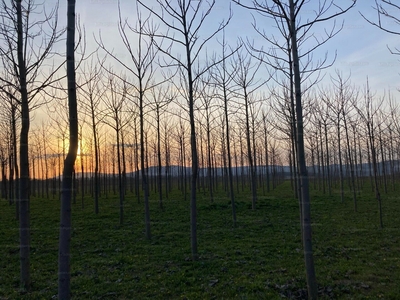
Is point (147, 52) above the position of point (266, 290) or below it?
above

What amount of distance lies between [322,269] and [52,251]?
232 inches

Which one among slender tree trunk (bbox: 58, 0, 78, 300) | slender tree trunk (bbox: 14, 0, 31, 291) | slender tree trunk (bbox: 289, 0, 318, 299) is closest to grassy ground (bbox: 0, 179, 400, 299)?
slender tree trunk (bbox: 289, 0, 318, 299)

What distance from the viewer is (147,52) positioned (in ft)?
26.9

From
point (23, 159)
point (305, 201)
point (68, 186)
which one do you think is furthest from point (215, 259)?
point (68, 186)

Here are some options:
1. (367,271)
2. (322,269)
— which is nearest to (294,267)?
(322,269)

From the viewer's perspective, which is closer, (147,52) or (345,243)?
(345,243)

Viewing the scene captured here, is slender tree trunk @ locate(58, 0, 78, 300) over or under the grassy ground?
over

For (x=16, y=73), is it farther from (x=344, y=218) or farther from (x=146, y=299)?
(x=344, y=218)

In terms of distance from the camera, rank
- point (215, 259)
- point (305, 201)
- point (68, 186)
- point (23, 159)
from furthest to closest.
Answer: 1. point (215, 259)
2. point (23, 159)
3. point (305, 201)
4. point (68, 186)

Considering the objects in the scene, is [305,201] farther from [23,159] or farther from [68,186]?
[23,159]

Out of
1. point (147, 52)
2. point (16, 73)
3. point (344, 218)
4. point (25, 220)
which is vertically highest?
point (147, 52)

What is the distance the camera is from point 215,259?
6.20 meters

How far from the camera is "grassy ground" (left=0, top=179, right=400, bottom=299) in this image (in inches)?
182

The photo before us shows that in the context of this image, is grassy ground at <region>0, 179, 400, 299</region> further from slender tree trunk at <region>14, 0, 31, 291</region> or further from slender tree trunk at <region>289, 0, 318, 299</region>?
slender tree trunk at <region>14, 0, 31, 291</region>
